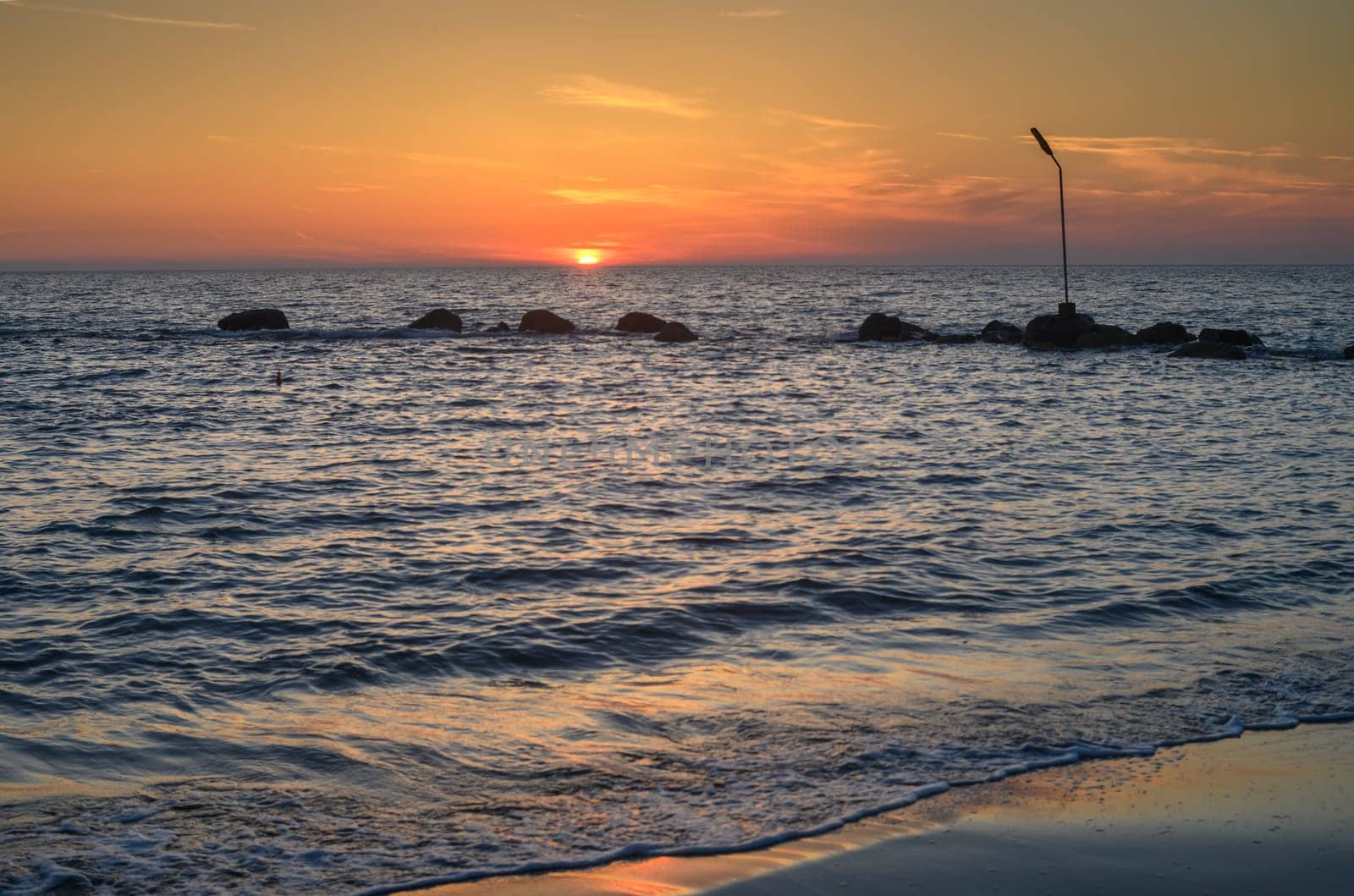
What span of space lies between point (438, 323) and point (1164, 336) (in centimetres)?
3537

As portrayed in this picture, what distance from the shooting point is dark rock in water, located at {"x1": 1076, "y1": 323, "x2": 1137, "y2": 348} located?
42938 millimetres

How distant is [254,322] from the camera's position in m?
54.8

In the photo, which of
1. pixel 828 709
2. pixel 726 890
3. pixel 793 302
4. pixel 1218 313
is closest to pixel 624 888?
pixel 726 890

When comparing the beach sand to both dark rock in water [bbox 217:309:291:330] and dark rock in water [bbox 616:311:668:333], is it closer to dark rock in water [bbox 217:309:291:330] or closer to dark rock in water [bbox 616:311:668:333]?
dark rock in water [bbox 616:311:668:333]

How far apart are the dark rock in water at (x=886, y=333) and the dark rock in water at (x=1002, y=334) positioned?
2.45 m

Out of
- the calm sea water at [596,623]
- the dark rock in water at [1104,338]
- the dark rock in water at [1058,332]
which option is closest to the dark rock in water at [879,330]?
the dark rock in water at [1058,332]

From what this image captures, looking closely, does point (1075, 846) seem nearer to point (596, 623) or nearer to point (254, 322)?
point (596, 623)

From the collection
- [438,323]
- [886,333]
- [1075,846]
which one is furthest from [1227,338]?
[1075,846]

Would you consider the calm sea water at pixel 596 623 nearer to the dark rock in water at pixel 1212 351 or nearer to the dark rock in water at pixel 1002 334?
the dark rock in water at pixel 1212 351

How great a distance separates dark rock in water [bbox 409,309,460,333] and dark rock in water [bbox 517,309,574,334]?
3.62 metres

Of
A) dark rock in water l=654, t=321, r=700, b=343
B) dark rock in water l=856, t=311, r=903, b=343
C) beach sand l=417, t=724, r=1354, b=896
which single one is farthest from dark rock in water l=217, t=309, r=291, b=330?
beach sand l=417, t=724, r=1354, b=896

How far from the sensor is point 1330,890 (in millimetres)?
4738

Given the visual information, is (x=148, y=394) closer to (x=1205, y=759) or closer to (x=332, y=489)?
(x=332, y=489)

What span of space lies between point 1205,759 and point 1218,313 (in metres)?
70.2
